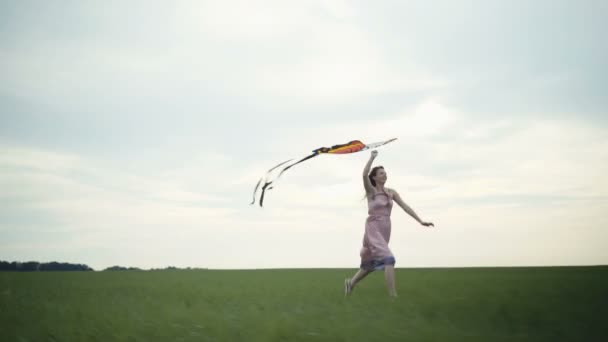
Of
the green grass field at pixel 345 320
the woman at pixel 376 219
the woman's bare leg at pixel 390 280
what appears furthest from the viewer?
the woman at pixel 376 219

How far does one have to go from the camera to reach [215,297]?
382 inches

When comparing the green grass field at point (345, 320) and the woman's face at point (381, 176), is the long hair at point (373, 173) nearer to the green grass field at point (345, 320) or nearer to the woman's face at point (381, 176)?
the woman's face at point (381, 176)

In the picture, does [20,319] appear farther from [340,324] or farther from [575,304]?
[575,304]

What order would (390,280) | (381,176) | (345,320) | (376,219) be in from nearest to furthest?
(345,320), (390,280), (381,176), (376,219)

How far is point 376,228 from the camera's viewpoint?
9.43 metres

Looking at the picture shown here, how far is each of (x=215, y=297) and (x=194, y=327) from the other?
435 cm

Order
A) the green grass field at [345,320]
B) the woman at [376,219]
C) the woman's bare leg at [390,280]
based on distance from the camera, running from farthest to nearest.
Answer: the woman at [376,219]
the woman's bare leg at [390,280]
the green grass field at [345,320]

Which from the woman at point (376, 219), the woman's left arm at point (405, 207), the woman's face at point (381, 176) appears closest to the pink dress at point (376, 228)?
the woman at point (376, 219)

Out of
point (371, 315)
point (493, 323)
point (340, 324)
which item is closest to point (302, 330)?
point (340, 324)

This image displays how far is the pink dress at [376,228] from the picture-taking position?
9312 millimetres

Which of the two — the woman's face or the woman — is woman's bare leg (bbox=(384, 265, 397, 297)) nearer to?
the woman

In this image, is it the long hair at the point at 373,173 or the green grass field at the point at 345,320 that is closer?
the green grass field at the point at 345,320

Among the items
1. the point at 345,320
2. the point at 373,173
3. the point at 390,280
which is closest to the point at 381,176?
the point at 373,173

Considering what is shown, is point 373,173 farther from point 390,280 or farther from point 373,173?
point 390,280
